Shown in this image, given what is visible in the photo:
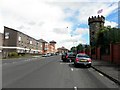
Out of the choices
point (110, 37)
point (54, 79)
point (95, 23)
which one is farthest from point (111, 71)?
point (95, 23)

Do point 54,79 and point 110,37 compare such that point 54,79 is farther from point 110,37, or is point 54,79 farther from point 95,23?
point 95,23

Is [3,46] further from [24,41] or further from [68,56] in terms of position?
[68,56]

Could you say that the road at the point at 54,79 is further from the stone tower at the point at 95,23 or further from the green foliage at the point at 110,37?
the stone tower at the point at 95,23

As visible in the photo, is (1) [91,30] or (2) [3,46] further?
(1) [91,30]

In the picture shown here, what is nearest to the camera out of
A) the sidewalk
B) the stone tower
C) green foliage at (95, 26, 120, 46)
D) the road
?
the road

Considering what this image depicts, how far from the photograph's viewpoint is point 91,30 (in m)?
114

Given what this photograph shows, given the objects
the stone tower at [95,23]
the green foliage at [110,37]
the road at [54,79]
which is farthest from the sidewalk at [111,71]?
the stone tower at [95,23]

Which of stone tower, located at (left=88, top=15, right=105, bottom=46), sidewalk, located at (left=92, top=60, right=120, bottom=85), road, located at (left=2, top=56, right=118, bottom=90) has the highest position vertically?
stone tower, located at (left=88, top=15, right=105, bottom=46)

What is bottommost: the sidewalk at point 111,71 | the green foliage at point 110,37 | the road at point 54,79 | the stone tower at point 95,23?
the road at point 54,79

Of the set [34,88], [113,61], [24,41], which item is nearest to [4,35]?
[24,41]

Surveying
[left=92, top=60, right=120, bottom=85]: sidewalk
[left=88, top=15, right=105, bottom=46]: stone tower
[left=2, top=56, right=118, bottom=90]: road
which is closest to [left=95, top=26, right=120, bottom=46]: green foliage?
[left=92, top=60, right=120, bottom=85]: sidewalk

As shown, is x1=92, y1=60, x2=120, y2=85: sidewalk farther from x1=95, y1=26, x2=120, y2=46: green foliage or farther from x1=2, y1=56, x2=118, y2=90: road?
x1=95, y1=26, x2=120, y2=46: green foliage

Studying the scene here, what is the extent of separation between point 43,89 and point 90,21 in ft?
346

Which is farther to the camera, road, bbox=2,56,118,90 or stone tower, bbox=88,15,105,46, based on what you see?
stone tower, bbox=88,15,105,46
